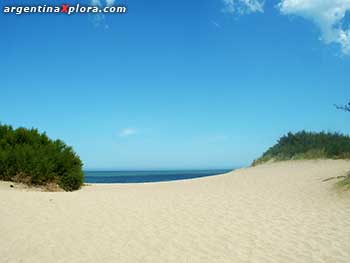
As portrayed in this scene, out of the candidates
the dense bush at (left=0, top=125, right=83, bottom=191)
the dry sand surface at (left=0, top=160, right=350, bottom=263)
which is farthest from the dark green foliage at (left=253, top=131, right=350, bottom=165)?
the dense bush at (left=0, top=125, right=83, bottom=191)

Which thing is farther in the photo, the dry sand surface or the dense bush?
the dense bush

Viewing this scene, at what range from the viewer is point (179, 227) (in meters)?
9.04

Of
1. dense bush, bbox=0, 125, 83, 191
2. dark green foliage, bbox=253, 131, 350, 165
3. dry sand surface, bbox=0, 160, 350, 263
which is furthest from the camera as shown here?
dark green foliage, bbox=253, 131, 350, 165

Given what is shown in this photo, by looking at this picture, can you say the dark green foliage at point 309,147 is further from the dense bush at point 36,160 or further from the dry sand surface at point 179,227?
the dense bush at point 36,160

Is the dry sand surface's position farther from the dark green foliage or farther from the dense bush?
the dark green foliage

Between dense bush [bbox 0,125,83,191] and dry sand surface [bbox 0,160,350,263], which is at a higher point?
dense bush [bbox 0,125,83,191]

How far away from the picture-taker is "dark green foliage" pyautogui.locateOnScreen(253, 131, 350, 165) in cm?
2345

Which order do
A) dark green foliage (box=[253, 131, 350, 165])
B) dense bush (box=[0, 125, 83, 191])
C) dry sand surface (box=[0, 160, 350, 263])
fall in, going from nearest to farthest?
dry sand surface (box=[0, 160, 350, 263]) < dense bush (box=[0, 125, 83, 191]) < dark green foliage (box=[253, 131, 350, 165])

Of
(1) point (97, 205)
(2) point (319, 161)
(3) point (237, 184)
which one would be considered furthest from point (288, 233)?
(2) point (319, 161)

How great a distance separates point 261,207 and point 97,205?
15.5ft

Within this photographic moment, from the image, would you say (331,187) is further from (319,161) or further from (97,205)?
(319,161)

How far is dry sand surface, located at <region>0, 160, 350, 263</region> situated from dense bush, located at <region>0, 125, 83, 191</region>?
962mm

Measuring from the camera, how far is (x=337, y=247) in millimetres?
7305

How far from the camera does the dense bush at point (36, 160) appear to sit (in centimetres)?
1545
